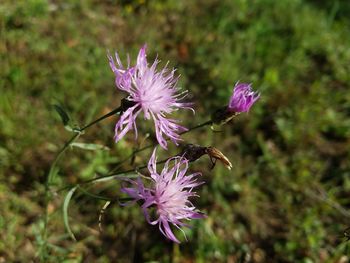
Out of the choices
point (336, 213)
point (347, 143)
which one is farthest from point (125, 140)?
point (347, 143)

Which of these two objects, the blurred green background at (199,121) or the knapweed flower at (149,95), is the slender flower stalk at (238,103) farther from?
the blurred green background at (199,121)

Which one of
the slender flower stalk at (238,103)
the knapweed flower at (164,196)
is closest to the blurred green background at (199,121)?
the knapweed flower at (164,196)

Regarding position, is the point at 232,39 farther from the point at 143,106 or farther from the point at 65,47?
the point at 143,106

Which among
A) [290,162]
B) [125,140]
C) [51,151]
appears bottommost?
[51,151]

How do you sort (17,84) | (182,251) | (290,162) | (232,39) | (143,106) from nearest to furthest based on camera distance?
(143,106) < (182,251) < (17,84) < (290,162) < (232,39)

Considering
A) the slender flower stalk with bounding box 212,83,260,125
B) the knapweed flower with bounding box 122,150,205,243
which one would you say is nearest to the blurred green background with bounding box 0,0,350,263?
the knapweed flower with bounding box 122,150,205,243

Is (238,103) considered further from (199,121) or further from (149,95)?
(199,121)

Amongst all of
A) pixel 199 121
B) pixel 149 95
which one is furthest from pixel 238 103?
pixel 199 121

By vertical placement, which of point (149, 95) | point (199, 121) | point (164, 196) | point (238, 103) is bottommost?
point (164, 196)
